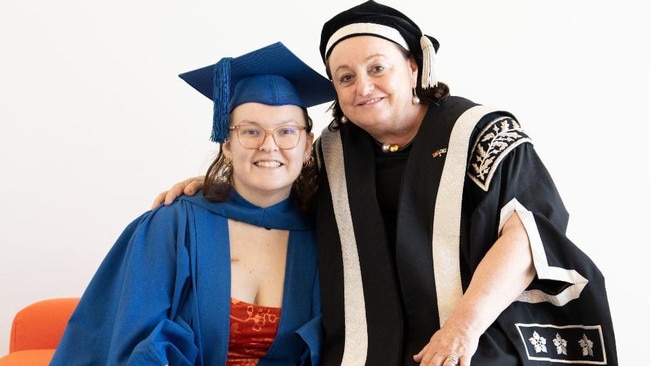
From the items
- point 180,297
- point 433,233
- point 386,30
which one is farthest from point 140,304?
point 386,30

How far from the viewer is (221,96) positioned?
2.16m

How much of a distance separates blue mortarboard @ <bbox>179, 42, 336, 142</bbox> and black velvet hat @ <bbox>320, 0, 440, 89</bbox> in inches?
5.5

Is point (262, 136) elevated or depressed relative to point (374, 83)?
depressed

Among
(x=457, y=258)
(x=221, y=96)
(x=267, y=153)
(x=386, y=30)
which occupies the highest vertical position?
(x=386, y=30)

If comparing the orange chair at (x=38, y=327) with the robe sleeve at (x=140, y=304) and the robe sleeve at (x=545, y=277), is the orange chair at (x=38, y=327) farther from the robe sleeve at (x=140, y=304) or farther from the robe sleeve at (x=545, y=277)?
the robe sleeve at (x=545, y=277)

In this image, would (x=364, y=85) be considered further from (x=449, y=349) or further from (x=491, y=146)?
(x=449, y=349)

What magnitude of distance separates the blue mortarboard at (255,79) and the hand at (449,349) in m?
0.80

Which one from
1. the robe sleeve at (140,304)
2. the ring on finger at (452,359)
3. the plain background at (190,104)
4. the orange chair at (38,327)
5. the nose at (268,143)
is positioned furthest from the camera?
the plain background at (190,104)

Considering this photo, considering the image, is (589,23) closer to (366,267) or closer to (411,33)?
(411,33)

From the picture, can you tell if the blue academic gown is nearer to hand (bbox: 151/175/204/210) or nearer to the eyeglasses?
hand (bbox: 151/175/204/210)

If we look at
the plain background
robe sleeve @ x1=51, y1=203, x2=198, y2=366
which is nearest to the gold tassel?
robe sleeve @ x1=51, y1=203, x2=198, y2=366

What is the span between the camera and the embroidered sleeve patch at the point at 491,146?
1.97 meters

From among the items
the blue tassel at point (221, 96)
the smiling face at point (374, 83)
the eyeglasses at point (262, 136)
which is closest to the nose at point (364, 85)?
the smiling face at point (374, 83)

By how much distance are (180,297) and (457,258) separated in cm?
78
